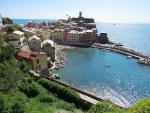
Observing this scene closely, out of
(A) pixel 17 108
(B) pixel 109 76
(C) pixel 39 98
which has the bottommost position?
(B) pixel 109 76

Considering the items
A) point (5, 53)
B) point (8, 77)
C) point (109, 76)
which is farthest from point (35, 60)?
point (8, 77)

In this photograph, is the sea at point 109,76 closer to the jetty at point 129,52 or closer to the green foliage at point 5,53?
the jetty at point 129,52

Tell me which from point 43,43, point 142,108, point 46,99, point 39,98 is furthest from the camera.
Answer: point 43,43

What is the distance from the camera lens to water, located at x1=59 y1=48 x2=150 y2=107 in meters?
41.6

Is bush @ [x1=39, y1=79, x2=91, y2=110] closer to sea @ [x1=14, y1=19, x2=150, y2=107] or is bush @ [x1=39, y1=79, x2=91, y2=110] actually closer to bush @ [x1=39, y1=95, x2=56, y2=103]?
bush @ [x1=39, y1=95, x2=56, y2=103]

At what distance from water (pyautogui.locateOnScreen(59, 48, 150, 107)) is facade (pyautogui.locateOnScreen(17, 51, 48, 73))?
3846 millimetres

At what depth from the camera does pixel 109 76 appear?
51562mm

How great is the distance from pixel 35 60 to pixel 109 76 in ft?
44.1

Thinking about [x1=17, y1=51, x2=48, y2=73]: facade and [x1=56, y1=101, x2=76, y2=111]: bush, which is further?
[x1=17, y1=51, x2=48, y2=73]: facade

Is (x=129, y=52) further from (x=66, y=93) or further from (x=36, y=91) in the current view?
(x=36, y=91)

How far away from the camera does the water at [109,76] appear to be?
41.6 meters

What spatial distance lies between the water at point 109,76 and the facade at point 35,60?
3.85 m

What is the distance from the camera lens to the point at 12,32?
190 feet

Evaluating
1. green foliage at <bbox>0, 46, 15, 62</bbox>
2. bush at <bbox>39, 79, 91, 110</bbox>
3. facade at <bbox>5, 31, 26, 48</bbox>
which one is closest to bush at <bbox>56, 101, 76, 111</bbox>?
bush at <bbox>39, 79, 91, 110</bbox>
